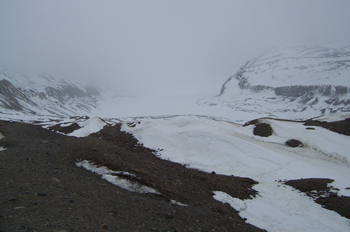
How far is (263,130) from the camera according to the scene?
114ft

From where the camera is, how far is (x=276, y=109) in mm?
199500

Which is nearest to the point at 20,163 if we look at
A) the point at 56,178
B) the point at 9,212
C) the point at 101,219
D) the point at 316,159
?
the point at 56,178

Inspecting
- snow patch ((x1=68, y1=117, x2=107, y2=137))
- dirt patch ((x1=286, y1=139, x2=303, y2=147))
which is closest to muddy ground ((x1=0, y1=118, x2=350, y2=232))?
dirt patch ((x1=286, y1=139, x2=303, y2=147))

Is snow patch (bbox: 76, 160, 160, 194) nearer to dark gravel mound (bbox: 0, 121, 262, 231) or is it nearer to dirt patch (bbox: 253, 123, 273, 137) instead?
dark gravel mound (bbox: 0, 121, 262, 231)

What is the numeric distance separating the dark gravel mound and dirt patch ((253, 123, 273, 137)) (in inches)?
794

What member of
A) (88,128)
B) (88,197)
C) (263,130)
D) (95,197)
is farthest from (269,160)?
(88,128)

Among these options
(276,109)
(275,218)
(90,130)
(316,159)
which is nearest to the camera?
(275,218)

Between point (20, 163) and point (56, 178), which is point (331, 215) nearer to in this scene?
point (56, 178)

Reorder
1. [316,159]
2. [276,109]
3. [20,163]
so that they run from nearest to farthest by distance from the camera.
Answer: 1. [20,163]
2. [316,159]
3. [276,109]

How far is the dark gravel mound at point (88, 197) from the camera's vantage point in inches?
239

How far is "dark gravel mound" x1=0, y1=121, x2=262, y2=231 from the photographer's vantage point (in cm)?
607

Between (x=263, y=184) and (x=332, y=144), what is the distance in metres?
16.3

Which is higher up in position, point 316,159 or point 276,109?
point 276,109

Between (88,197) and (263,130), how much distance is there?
32.9 m
